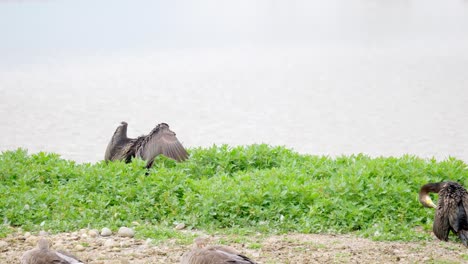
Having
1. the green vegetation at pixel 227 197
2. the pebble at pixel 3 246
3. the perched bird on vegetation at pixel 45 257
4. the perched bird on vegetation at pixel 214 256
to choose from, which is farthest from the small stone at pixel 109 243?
the perched bird on vegetation at pixel 214 256

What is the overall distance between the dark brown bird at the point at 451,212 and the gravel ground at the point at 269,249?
123 millimetres

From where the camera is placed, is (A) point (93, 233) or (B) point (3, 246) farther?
(A) point (93, 233)

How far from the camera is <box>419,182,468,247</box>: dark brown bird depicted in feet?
20.9

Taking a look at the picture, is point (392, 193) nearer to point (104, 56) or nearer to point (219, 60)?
point (219, 60)

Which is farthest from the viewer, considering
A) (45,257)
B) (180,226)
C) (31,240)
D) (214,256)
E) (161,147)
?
(161,147)

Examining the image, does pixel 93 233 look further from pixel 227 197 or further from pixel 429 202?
pixel 429 202

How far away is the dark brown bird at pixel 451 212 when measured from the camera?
20.9ft

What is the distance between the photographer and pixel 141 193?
24.1 ft

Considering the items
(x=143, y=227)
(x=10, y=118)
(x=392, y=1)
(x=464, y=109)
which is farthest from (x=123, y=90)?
(x=392, y=1)

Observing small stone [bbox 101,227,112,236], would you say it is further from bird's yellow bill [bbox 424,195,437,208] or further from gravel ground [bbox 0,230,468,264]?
bird's yellow bill [bbox 424,195,437,208]

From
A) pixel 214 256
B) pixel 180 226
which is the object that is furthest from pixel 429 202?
pixel 214 256

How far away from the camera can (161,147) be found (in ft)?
27.2

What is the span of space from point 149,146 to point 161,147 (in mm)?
166

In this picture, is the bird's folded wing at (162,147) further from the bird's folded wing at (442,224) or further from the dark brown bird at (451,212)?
the bird's folded wing at (442,224)
